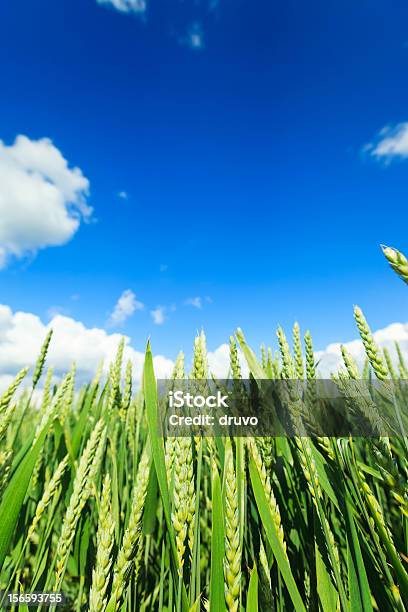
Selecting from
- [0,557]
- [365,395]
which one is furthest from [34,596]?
[365,395]

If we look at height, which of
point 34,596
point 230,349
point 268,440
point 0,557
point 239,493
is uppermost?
point 230,349

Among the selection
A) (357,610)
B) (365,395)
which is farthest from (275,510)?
(365,395)

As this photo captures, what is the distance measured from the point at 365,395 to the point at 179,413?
41cm

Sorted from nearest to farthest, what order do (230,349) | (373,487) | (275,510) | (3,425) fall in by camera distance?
(275,510)
(230,349)
(3,425)
(373,487)

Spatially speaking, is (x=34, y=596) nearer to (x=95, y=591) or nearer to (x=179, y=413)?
(x=95, y=591)

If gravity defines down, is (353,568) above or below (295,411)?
below

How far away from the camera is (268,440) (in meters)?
1.00

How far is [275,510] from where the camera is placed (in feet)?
2.28

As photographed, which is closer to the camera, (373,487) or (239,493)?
(239,493)

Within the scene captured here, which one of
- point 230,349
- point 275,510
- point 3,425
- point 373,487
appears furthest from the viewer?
point 373,487

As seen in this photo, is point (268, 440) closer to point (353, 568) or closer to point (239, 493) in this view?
point (239, 493)

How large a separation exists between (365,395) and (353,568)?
0.30 m

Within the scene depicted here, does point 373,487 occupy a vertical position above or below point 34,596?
above

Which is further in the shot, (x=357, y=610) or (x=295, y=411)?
(x=295, y=411)
